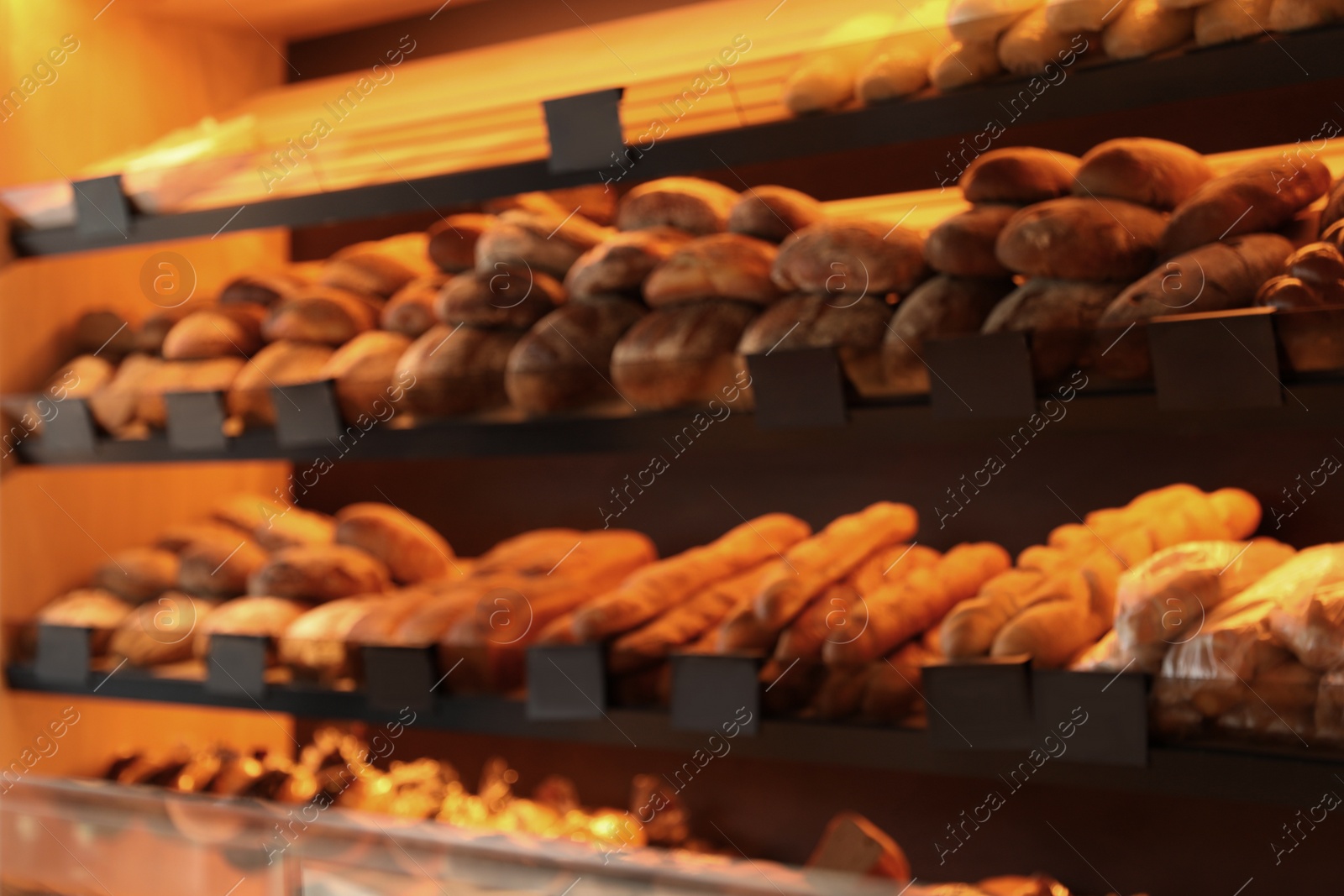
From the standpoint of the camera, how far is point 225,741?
247cm

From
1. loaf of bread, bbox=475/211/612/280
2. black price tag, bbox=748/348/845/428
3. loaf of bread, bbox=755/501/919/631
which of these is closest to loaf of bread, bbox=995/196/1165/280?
black price tag, bbox=748/348/845/428

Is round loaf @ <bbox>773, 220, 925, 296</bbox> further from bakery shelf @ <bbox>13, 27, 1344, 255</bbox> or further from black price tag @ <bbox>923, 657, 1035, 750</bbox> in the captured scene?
black price tag @ <bbox>923, 657, 1035, 750</bbox>

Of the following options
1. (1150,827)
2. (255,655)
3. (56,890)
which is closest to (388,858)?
(56,890)

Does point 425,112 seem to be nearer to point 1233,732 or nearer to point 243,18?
point 243,18

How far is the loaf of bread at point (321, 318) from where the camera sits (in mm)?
2008

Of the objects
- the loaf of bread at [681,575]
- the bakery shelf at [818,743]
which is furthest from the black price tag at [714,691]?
the loaf of bread at [681,575]

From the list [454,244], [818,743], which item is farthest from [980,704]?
[454,244]

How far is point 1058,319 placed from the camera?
1377mm

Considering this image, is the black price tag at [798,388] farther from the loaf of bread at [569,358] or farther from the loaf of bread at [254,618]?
the loaf of bread at [254,618]

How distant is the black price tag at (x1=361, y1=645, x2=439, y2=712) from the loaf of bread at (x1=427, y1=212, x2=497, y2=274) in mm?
518

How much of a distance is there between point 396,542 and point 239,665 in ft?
1.04

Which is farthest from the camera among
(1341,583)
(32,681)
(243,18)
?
(243,18)

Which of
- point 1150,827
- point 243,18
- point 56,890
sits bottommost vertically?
point 1150,827

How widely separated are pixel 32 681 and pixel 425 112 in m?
1.18
